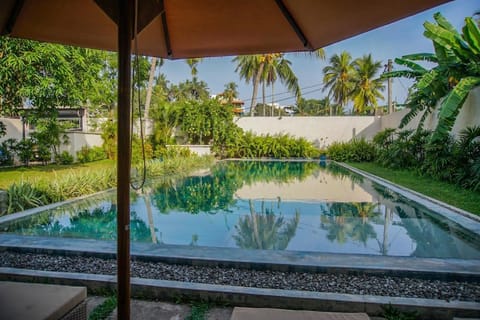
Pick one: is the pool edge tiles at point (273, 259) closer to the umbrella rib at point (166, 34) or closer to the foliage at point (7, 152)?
the umbrella rib at point (166, 34)

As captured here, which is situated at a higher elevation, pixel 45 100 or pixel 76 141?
pixel 45 100

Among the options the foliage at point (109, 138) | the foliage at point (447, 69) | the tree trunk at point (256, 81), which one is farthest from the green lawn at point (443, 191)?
the tree trunk at point (256, 81)

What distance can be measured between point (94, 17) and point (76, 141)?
45.9 feet

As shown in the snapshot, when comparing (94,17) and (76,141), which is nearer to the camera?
(94,17)

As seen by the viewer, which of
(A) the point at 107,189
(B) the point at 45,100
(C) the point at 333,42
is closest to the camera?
(C) the point at 333,42

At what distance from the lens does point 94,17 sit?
82.4 inches

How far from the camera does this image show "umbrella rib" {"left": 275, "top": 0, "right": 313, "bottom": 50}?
197 cm

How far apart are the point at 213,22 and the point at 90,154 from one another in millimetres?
14389

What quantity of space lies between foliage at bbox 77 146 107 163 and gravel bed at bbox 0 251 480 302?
1196cm

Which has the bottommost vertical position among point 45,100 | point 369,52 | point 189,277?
point 189,277

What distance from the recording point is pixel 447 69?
26.8ft

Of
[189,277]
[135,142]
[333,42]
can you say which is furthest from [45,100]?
[333,42]

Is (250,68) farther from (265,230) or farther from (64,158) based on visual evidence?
(265,230)

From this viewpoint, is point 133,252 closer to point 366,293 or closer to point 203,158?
point 366,293
